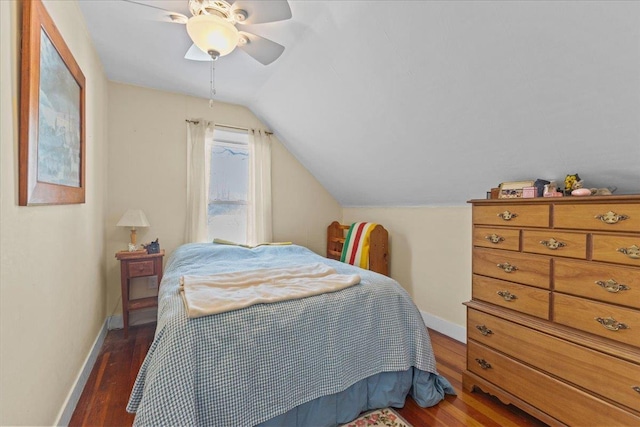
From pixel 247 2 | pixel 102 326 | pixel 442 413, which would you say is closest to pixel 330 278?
pixel 442 413

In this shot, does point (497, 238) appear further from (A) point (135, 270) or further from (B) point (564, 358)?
(A) point (135, 270)

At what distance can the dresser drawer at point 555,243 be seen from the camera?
4.55 feet

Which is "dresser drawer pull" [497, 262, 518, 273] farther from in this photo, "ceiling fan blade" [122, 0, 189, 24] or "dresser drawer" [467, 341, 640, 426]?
"ceiling fan blade" [122, 0, 189, 24]

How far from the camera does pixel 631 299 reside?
4.03 feet

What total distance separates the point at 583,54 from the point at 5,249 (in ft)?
7.84

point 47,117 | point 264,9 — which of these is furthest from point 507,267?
point 47,117

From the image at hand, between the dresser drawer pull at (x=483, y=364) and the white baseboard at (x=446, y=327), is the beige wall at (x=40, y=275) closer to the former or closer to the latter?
the dresser drawer pull at (x=483, y=364)

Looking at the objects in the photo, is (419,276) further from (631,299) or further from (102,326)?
(102,326)

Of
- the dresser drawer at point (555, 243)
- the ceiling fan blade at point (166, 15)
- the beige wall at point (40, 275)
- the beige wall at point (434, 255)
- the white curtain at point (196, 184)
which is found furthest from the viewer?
the white curtain at point (196, 184)

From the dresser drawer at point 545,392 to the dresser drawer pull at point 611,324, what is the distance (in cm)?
33

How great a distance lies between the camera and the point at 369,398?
1.66 metres

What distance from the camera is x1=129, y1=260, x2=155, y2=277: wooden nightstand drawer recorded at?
8.54 feet

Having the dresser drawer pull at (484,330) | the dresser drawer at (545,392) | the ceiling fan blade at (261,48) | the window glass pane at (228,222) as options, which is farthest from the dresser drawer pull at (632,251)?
the window glass pane at (228,222)

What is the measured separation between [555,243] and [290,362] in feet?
4.95
